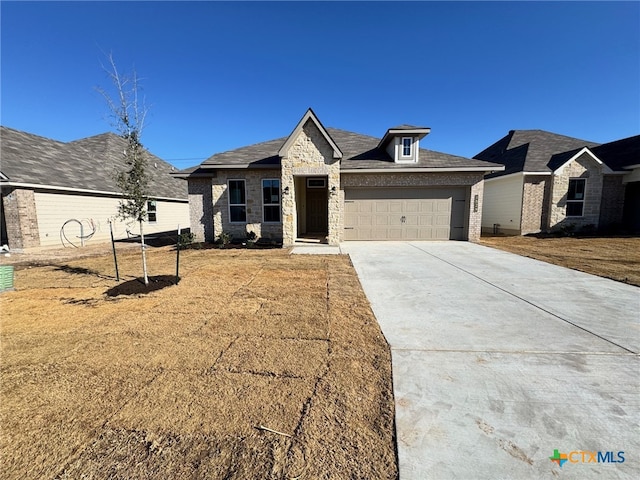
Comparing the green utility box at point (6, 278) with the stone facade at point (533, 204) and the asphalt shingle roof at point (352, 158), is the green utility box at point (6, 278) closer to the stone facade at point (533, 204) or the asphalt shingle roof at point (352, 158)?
the asphalt shingle roof at point (352, 158)

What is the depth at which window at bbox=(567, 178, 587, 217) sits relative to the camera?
14945 millimetres

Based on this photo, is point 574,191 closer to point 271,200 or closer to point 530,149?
point 530,149

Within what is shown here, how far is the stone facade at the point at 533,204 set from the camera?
1492 cm

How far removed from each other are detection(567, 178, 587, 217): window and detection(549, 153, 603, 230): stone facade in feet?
0.53

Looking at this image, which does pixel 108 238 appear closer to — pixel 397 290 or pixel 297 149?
pixel 297 149

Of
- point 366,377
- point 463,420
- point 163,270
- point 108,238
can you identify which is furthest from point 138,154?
point 108,238

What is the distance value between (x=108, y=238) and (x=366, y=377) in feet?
57.5

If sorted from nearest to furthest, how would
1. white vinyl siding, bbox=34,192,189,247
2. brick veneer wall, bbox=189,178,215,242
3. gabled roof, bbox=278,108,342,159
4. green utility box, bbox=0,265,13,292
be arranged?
1. green utility box, bbox=0,265,13,292
2. gabled roof, bbox=278,108,342,159
3. white vinyl siding, bbox=34,192,189,247
4. brick veneer wall, bbox=189,178,215,242

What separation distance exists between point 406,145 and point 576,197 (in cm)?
1052

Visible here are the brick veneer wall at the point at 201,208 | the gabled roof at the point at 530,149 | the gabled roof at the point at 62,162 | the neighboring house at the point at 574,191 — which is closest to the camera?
the gabled roof at the point at 62,162

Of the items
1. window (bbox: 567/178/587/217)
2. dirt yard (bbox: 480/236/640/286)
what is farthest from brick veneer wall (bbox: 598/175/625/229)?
dirt yard (bbox: 480/236/640/286)

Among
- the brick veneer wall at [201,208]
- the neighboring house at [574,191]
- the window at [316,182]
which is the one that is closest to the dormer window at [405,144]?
the window at [316,182]

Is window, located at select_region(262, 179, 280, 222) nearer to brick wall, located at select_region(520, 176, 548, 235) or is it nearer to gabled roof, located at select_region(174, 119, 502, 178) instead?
gabled roof, located at select_region(174, 119, 502, 178)

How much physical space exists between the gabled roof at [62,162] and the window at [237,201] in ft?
11.6
